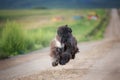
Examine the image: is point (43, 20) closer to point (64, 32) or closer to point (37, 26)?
point (37, 26)

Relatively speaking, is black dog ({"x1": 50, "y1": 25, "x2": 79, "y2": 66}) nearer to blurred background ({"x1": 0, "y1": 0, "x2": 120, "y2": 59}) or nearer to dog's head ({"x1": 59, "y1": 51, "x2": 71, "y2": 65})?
dog's head ({"x1": 59, "y1": 51, "x2": 71, "y2": 65})

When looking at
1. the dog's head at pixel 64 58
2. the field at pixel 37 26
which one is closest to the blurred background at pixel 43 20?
the field at pixel 37 26

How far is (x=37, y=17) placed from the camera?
3.68m

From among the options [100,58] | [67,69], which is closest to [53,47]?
[67,69]

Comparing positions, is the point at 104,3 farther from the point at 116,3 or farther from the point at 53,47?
the point at 53,47

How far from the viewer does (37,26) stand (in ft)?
11.9

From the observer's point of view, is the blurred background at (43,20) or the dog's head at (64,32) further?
the blurred background at (43,20)

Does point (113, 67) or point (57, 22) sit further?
point (57, 22)

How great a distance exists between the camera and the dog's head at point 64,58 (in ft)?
10.5

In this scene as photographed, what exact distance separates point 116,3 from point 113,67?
2.45 feet

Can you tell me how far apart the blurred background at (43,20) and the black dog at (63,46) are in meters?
0.21

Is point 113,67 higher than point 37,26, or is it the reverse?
point 37,26

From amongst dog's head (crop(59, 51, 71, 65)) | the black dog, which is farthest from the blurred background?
dog's head (crop(59, 51, 71, 65))

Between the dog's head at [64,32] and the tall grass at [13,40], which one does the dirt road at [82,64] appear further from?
the dog's head at [64,32]
